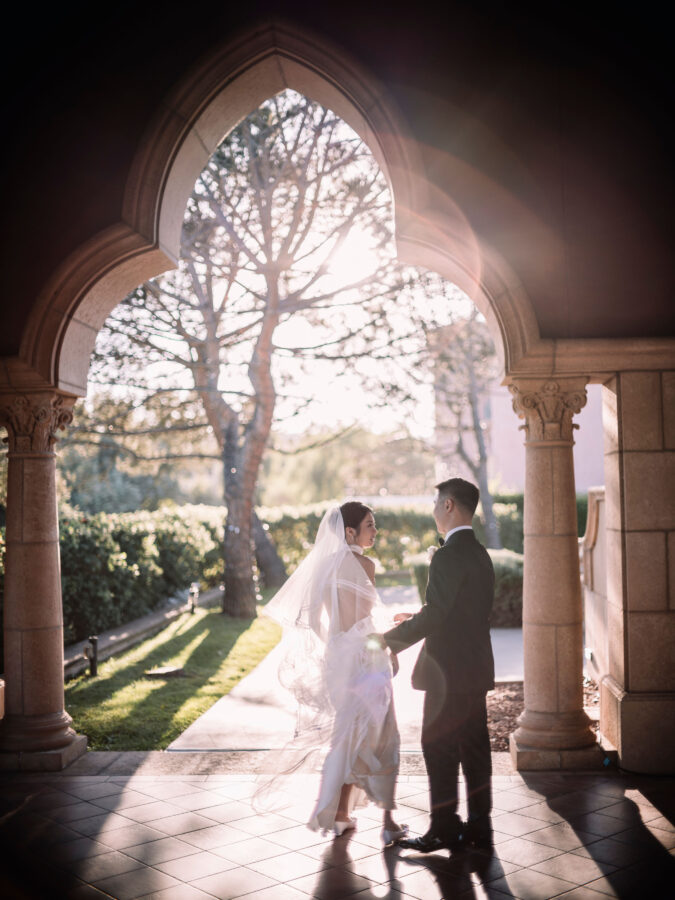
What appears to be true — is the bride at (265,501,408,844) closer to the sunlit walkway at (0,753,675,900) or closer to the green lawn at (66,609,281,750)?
the sunlit walkway at (0,753,675,900)

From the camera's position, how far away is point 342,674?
451 centimetres

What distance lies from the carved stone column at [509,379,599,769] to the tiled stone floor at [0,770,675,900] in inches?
Answer: 12.9

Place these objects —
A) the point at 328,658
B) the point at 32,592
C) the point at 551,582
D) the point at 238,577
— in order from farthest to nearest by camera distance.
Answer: the point at 238,577, the point at 32,592, the point at 551,582, the point at 328,658

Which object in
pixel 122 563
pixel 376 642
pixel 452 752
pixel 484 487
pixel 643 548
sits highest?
pixel 484 487

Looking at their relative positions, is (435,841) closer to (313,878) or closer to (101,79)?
(313,878)

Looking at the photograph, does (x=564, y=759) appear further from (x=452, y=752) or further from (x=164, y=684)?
(x=164, y=684)

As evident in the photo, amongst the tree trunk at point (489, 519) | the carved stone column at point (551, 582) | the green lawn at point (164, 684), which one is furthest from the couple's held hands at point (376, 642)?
the tree trunk at point (489, 519)

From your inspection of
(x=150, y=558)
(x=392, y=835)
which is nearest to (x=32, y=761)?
(x=392, y=835)

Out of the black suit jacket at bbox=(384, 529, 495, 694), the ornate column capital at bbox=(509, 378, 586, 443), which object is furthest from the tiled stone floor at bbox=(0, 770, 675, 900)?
the ornate column capital at bbox=(509, 378, 586, 443)

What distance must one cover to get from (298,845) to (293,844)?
1.1 inches

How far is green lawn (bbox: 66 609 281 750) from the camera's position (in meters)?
6.89

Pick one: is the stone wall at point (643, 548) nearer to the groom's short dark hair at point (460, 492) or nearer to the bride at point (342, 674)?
the groom's short dark hair at point (460, 492)

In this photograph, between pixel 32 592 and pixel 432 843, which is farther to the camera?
pixel 32 592

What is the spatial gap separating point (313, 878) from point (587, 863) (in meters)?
1.34
